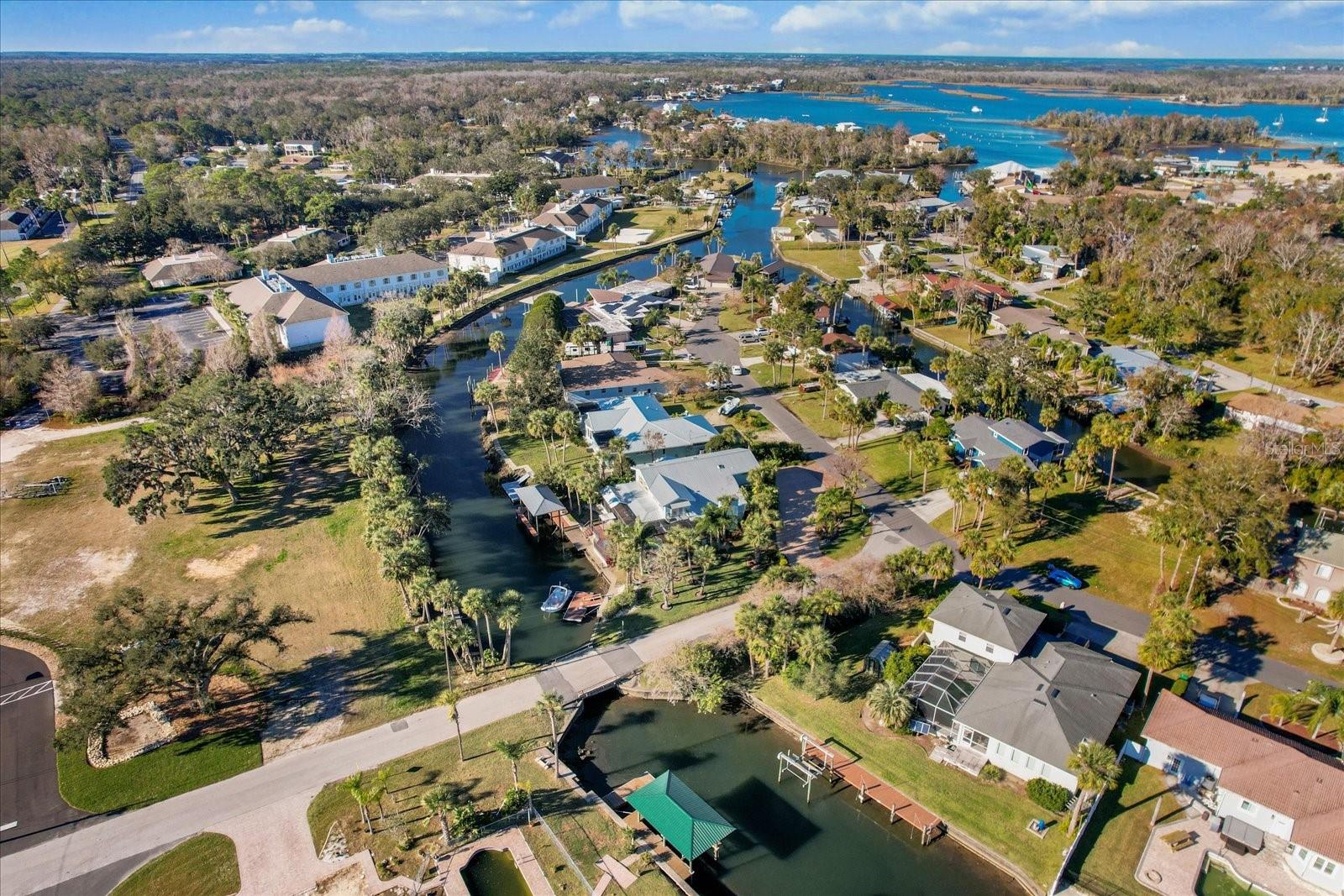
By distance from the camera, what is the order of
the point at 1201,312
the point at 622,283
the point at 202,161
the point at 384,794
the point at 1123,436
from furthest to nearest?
the point at 202,161 < the point at 622,283 < the point at 1201,312 < the point at 1123,436 < the point at 384,794

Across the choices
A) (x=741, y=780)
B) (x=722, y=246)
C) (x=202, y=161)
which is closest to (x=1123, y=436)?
(x=741, y=780)

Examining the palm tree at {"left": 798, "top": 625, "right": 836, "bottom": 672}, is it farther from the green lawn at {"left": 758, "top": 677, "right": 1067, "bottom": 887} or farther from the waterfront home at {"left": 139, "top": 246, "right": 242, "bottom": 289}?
the waterfront home at {"left": 139, "top": 246, "right": 242, "bottom": 289}

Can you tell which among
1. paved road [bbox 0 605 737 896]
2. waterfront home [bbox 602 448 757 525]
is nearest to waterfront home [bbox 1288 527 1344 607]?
waterfront home [bbox 602 448 757 525]

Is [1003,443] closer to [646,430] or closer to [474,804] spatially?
[646,430]

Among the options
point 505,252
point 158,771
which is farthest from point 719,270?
point 158,771

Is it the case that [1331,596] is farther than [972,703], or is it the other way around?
[1331,596]

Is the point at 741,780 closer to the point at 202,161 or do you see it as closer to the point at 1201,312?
the point at 1201,312

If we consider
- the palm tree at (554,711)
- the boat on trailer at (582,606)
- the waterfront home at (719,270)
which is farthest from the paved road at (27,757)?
the waterfront home at (719,270)
